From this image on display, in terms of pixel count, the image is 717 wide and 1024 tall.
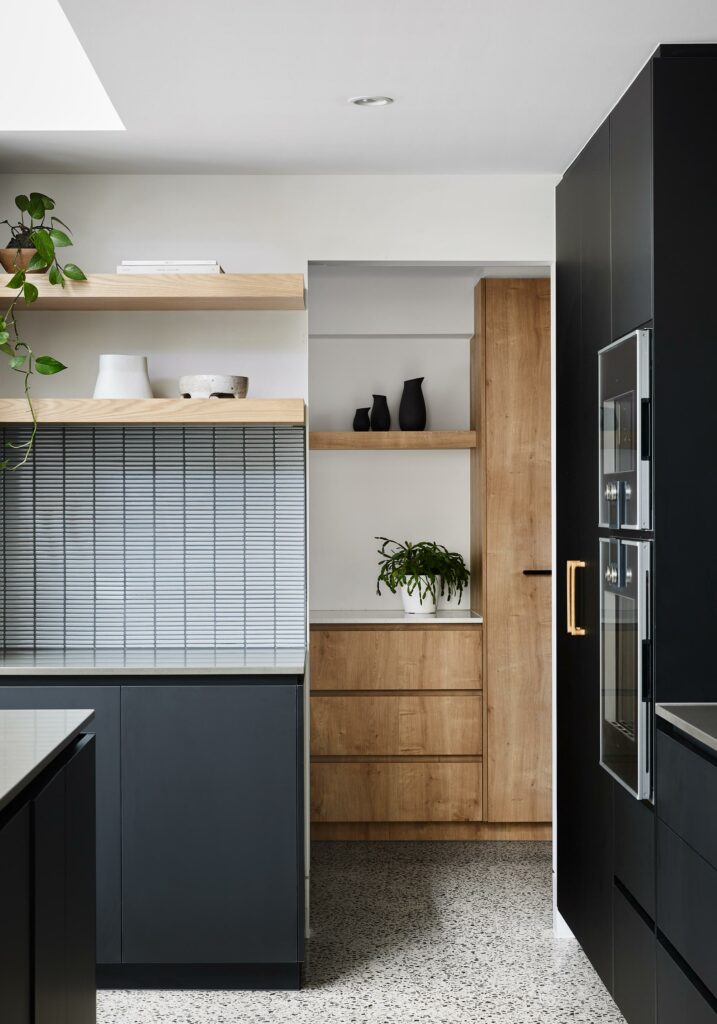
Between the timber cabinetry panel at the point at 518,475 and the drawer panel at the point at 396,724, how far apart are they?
0.99 ft

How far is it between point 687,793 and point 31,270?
240 cm

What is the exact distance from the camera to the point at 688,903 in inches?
85.5

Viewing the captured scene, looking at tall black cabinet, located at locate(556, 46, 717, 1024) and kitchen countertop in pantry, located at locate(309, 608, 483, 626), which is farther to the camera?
kitchen countertop in pantry, located at locate(309, 608, 483, 626)

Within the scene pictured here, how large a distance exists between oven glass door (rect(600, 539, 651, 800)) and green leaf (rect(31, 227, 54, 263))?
187 cm

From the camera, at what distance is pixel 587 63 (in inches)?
101

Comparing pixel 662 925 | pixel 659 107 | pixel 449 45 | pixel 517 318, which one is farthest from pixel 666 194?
pixel 517 318

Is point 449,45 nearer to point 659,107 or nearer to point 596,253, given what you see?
point 659,107

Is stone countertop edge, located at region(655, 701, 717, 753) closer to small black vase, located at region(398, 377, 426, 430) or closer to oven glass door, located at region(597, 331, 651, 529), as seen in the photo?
oven glass door, located at region(597, 331, 651, 529)

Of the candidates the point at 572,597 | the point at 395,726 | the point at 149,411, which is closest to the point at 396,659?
the point at 395,726

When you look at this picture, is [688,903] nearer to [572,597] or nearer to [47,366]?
[572,597]

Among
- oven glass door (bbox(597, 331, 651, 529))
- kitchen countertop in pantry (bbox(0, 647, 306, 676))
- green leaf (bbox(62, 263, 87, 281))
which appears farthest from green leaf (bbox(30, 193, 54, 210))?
oven glass door (bbox(597, 331, 651, 529))

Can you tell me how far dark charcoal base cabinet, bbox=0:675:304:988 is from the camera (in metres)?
3.01

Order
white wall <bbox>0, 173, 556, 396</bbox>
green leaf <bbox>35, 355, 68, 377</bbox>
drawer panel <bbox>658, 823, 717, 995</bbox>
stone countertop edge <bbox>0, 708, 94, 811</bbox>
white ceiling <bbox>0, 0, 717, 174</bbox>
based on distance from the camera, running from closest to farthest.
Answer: stone countertop edge <bbox>0, 708, 94, 811</bbox>, drawer panel <bbox>658, 823, 717, 995</bbox>, white ceiling <bbox>0, 0, 717, 174</bbox>, green leaf <bbox>35, 355, 68, 377</bbox>, white wall <bbox>0, 173, 556, 396</bbox>

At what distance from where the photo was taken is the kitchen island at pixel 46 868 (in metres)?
1.73
